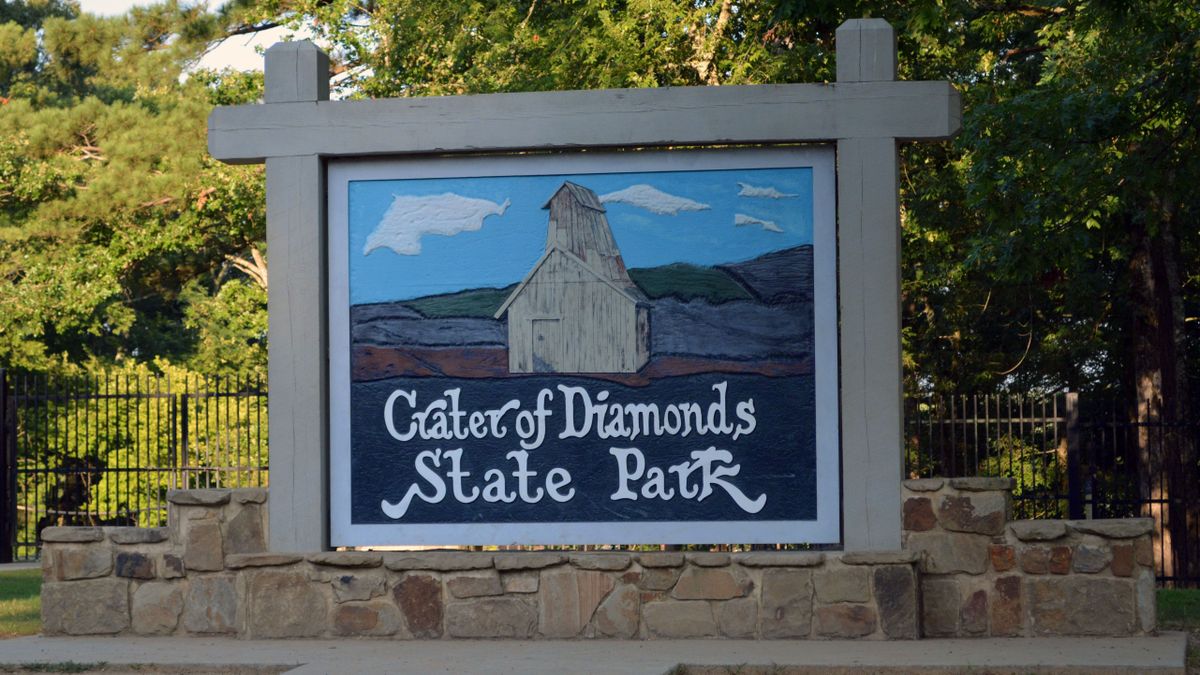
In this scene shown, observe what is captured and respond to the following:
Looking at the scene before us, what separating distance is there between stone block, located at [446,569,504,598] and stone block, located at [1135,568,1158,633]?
155 inches

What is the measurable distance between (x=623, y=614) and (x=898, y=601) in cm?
167

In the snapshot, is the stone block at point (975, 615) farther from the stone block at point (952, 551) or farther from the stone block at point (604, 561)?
the stone block at point (604, 561)

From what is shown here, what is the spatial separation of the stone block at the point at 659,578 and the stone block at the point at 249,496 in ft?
8.33

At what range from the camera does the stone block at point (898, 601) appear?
8406 mm

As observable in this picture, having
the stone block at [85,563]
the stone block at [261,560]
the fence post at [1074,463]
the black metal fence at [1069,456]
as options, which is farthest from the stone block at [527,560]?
the fence post at [1074,463]

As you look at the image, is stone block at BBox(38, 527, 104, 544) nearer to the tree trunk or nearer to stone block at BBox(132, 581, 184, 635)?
stone block at BBox(132, 581, 184, 635)

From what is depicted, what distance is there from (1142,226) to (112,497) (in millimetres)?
16893

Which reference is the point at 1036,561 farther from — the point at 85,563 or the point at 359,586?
the point at 85,563

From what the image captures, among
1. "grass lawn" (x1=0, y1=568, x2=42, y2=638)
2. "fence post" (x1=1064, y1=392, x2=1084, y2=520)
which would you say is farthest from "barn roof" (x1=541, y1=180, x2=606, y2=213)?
"fence post" (x1=1064, y1=392, x2=1084, y2=520)

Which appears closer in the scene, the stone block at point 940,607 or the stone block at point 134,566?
the stone block at point 940,607

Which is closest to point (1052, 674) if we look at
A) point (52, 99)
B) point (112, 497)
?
point (112, 497)

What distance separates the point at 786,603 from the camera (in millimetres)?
8484

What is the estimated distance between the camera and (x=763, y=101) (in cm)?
855

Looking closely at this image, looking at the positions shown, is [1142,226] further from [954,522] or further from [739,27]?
[954,522]
